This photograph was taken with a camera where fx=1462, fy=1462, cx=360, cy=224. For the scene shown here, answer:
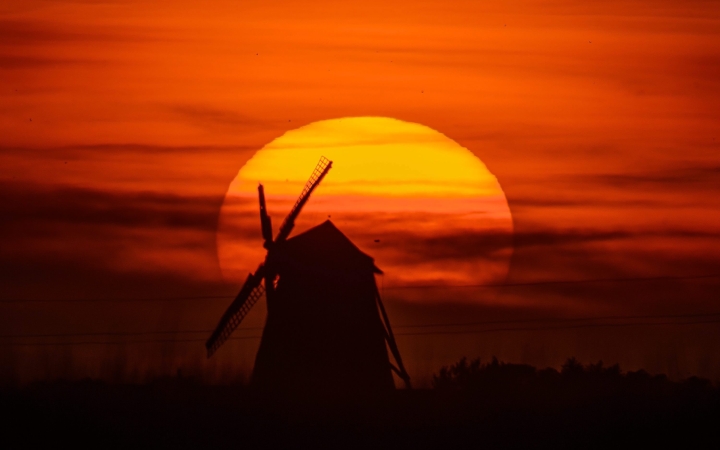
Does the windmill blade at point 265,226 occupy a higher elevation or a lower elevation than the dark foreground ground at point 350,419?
higher

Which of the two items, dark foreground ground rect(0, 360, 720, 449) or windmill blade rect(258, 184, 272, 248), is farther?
windmill blade rect(258, 184, 272, 248)

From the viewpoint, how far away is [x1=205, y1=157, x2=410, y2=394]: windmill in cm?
3934

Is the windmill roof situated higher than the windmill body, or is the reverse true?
the windmill roof

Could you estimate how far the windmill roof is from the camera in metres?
39.4

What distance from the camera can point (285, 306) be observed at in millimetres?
39531

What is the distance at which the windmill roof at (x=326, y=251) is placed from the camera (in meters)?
39.4

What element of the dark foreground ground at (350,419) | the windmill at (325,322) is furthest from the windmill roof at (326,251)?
the dark foreground ground at (350,419)

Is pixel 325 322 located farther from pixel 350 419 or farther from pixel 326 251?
pixel 350 419

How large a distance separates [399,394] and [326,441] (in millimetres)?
4337

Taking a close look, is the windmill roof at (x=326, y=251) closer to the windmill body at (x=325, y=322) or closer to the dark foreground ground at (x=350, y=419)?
the windmill body at (x=325, y=322)

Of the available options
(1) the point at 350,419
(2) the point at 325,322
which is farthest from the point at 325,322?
(1) the point at 350,419

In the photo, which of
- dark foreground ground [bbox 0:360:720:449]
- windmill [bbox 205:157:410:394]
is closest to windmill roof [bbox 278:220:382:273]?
windmill [bbox 205:157:410:394]

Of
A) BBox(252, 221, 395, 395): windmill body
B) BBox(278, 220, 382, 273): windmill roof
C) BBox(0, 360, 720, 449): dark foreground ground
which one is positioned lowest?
BBox(0, 360, 720, 449): dark foreground ground

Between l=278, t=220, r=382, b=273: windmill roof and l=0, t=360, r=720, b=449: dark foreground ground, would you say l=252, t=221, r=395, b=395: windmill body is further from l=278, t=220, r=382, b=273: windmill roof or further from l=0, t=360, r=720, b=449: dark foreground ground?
l=0, t=360, r=720, b=449: dark foreground ground
